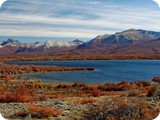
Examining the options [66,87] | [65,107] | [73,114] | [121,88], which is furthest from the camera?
[66,87]

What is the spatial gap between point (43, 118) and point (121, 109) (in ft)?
4.90

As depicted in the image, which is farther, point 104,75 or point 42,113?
point 104,75

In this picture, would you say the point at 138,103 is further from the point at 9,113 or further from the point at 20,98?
the point at 20,98

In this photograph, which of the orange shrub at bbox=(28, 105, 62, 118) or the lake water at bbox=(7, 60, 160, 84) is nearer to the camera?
the orange shrub at bbox=(28, 105, 62, 118)

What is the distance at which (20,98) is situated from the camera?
880cm

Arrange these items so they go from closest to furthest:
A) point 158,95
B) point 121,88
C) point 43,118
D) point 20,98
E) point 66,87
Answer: point 43,118, point 20,98, point 158,95, point 121,88, point 66,87

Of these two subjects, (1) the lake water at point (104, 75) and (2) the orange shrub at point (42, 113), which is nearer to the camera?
(2) the orange shrub at point (42, 113)

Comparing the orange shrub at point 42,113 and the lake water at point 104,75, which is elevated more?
the orange shrub at point 42,113

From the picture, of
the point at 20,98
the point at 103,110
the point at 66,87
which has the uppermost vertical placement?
the point at 103,110

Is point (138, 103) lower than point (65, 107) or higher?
higher

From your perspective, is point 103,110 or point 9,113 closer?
point 103,110

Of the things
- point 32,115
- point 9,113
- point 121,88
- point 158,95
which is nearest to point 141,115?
point 32,115

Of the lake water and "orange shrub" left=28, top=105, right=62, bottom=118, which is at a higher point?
"orange shrub" left=28, top=105, right=62, bottom=118

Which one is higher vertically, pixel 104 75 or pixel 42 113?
pixel 42 113
